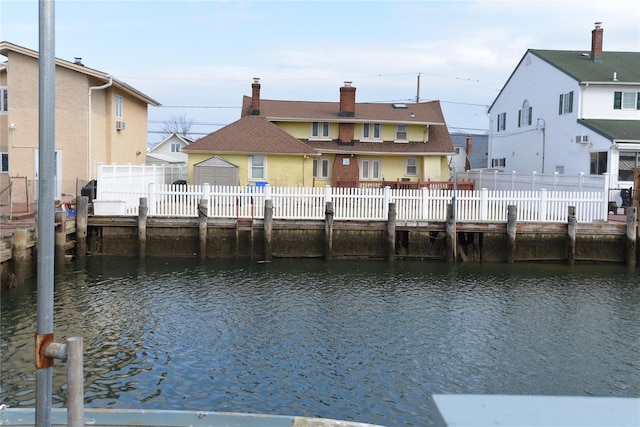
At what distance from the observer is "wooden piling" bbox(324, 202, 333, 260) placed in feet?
73.9

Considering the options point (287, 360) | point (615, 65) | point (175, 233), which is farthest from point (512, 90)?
point (287, 360)

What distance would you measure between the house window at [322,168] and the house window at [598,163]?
48.1ft

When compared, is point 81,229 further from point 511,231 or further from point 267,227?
point 511,231

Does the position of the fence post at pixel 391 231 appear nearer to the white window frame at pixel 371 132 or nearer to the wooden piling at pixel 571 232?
the wooden piling at pixel 571 232

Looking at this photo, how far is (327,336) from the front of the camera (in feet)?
44.1

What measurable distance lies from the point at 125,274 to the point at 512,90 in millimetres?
30490

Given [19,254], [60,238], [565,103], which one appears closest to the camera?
[19,254]

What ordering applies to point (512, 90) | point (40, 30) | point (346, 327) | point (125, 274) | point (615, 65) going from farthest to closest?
point (512, 90), point (615, 65), point (125, 274), point (346, 327), point (40, 30)

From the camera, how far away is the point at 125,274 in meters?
19.8

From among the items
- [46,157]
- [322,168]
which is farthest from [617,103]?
[46,157]

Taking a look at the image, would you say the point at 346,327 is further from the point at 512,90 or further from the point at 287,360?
the point at 512,90

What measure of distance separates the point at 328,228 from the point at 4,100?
16.2 meters

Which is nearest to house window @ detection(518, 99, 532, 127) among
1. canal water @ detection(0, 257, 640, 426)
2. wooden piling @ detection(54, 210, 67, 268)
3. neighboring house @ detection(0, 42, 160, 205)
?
canal water @ detection(0, 257, 640, 426)

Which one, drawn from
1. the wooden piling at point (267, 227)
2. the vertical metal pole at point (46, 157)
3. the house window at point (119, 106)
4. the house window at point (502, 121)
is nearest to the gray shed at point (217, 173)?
the house window at point (119, 106)
